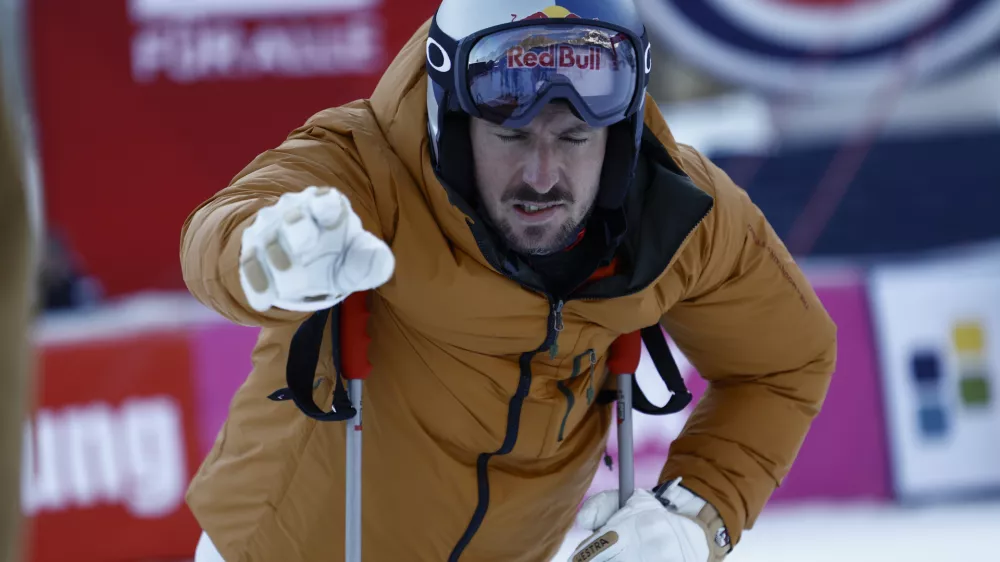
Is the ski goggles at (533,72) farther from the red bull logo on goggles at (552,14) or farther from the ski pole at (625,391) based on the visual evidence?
the ski pole at (625,391)

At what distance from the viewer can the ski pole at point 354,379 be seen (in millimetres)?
2168

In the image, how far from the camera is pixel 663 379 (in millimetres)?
2514

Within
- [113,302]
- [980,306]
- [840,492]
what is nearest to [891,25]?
[980,306]

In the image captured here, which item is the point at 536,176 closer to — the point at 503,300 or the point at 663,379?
the point at 503,300

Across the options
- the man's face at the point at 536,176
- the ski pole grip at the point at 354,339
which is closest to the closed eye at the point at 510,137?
the man's face at the point at 536,176

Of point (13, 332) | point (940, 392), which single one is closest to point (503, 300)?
point (13, 332)

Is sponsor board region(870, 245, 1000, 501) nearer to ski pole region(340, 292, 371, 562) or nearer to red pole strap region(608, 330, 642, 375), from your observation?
A: red pole strap region(608, 330, 642, 375)

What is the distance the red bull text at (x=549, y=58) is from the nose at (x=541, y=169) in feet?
0.46

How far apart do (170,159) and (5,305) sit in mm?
6309

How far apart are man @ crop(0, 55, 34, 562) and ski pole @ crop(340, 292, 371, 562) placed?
4.69 ft

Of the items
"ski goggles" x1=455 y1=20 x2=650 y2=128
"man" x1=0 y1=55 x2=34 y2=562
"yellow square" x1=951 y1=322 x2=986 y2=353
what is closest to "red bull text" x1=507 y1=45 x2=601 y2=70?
"ski goggles" x1=455 y1=20 x2=650 y2=128

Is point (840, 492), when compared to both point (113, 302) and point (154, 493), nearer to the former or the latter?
point (154, 493)

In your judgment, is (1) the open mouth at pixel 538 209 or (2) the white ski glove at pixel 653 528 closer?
(1) the open mouth at pixel 538 209

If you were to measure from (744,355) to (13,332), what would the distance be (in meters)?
2.02
